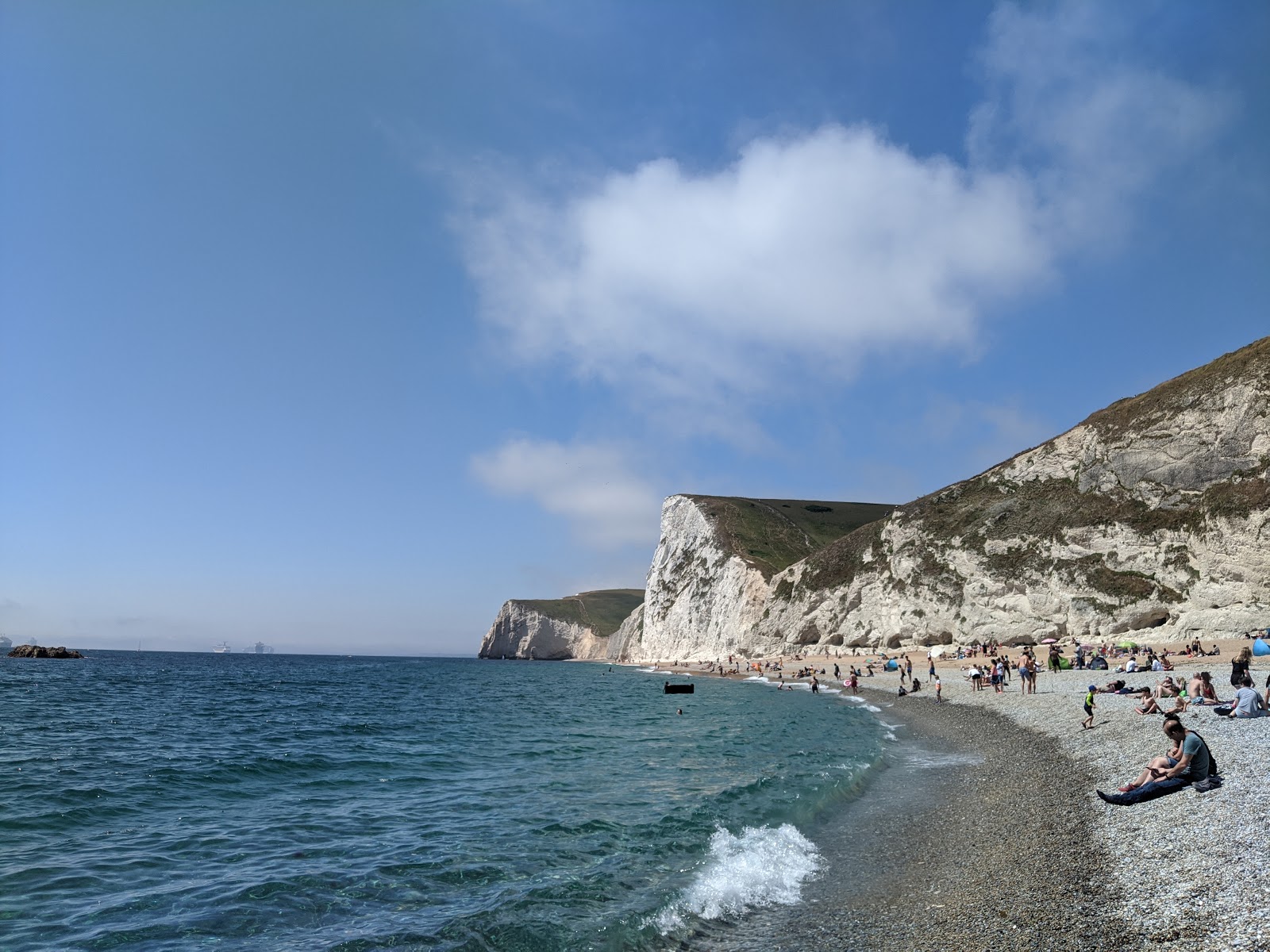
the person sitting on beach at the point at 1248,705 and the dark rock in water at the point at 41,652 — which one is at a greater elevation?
the person sitting on beach at the point at 1248,705

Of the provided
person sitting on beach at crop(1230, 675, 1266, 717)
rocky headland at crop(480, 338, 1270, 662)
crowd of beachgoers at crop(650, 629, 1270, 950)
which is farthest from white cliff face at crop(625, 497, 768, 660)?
person sitting on beach at crop(1230, 675, 1266, 717)

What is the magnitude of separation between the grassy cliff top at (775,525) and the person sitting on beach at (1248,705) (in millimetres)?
91752

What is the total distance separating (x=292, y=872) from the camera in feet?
42.2

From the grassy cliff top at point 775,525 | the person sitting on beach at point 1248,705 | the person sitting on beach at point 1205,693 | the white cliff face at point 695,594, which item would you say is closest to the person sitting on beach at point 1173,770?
the person sitting on beach at point 1248,705

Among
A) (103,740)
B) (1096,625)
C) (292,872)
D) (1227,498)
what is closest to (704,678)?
(1096,625)

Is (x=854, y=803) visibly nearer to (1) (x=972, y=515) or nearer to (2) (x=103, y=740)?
(2) (x=103, y=740)

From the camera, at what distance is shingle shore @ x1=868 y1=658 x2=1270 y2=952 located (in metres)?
8.14

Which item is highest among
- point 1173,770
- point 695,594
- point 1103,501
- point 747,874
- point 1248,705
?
point 1103,501

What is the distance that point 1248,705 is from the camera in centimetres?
2019

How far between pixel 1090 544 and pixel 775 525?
7764 cm

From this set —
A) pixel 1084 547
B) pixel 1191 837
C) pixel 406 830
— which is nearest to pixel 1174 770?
pixel 1191 837

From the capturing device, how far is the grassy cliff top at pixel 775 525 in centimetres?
12400

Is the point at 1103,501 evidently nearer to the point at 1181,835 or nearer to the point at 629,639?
the point at 1181,835

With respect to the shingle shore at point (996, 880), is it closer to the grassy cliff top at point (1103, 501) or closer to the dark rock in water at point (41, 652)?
the grassy cliff top at point (1103, 501)
